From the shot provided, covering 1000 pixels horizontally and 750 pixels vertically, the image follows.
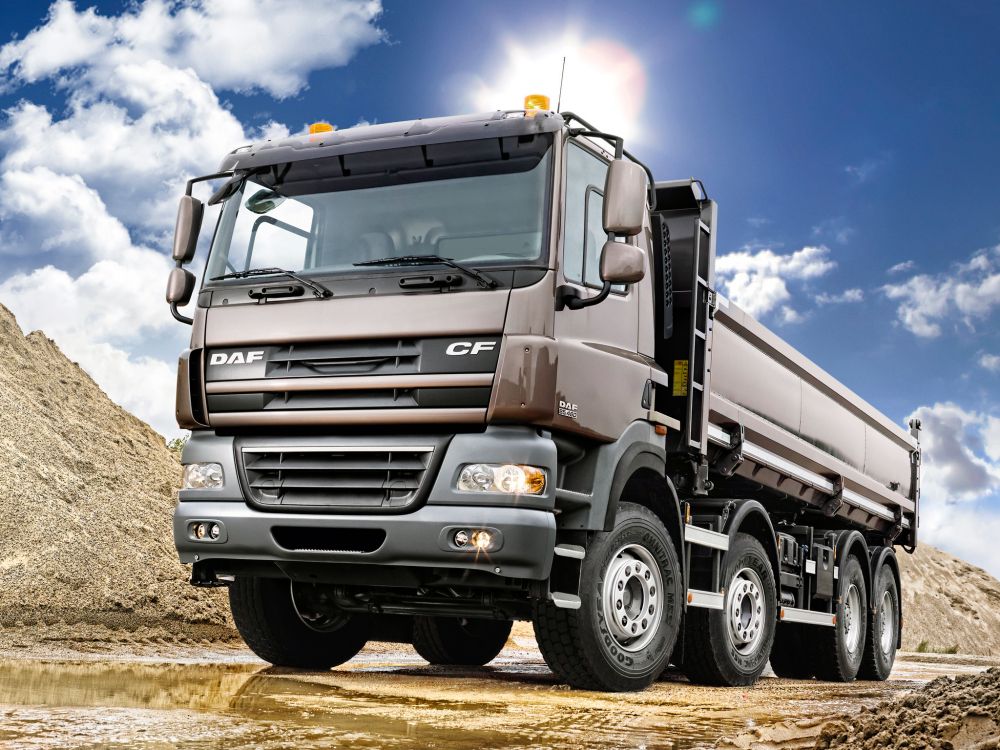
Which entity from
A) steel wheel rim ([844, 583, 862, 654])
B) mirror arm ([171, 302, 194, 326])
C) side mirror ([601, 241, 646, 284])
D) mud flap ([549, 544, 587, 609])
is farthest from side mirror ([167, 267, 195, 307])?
steel wheel rim ([844, 583, 862, 654])

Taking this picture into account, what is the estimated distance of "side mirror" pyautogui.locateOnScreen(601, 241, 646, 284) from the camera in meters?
6.84

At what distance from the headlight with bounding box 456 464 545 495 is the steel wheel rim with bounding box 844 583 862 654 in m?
6.50

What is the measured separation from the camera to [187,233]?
8031 mm

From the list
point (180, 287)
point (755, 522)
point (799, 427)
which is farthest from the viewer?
point (799, 427)

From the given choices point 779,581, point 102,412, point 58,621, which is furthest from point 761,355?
point 102,412

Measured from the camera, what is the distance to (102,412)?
19016mm

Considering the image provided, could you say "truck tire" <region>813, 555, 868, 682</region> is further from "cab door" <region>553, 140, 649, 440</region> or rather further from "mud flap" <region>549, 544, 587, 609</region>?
"mud flap" <region>549, 544, 587, 609</region>

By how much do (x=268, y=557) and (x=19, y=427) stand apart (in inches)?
400

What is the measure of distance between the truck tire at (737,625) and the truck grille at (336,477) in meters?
3.07

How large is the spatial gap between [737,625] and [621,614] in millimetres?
2166

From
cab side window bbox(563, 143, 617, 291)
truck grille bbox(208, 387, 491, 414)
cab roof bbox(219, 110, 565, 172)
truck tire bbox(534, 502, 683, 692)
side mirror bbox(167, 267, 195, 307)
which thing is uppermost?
cab roof bbox(219, 110, 565, 172)

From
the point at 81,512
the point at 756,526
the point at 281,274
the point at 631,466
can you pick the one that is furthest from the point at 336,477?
the point at 81,512

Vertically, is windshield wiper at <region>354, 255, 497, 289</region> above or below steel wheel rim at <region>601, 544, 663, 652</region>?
above

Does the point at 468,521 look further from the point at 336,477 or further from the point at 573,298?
the point at 573,298
